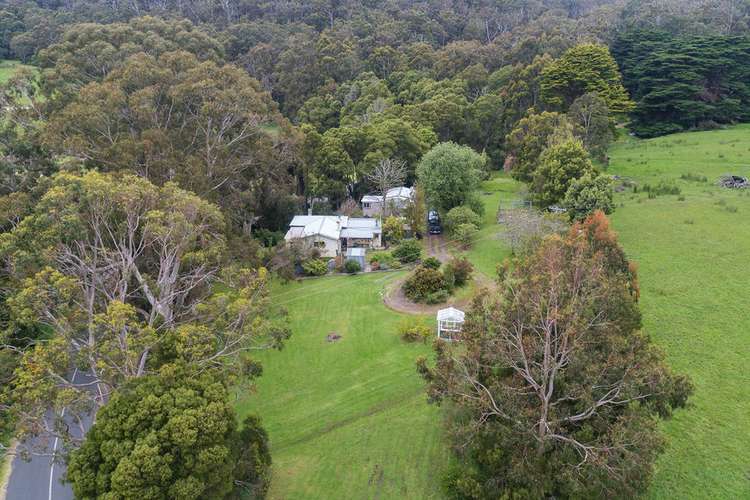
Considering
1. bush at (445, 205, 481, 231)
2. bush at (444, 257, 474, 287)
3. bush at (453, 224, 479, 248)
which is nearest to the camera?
bush at (444, 257, 474, 287)

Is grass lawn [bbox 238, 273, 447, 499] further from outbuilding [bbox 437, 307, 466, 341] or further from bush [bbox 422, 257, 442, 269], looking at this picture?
bush [bbox 422, 257, 442, 269]

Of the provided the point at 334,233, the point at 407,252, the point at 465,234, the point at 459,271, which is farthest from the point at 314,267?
the point at 465,234

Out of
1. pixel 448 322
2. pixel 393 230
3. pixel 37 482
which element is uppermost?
pixel 393 230

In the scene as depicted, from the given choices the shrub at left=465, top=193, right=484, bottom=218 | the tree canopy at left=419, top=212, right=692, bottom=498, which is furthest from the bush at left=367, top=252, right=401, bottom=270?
the tree canopy at left=419, top=212, right=692, bottom=498

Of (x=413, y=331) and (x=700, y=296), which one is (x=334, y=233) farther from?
(x=700, y=296)

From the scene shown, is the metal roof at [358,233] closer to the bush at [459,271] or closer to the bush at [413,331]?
the bush at [459,271]
